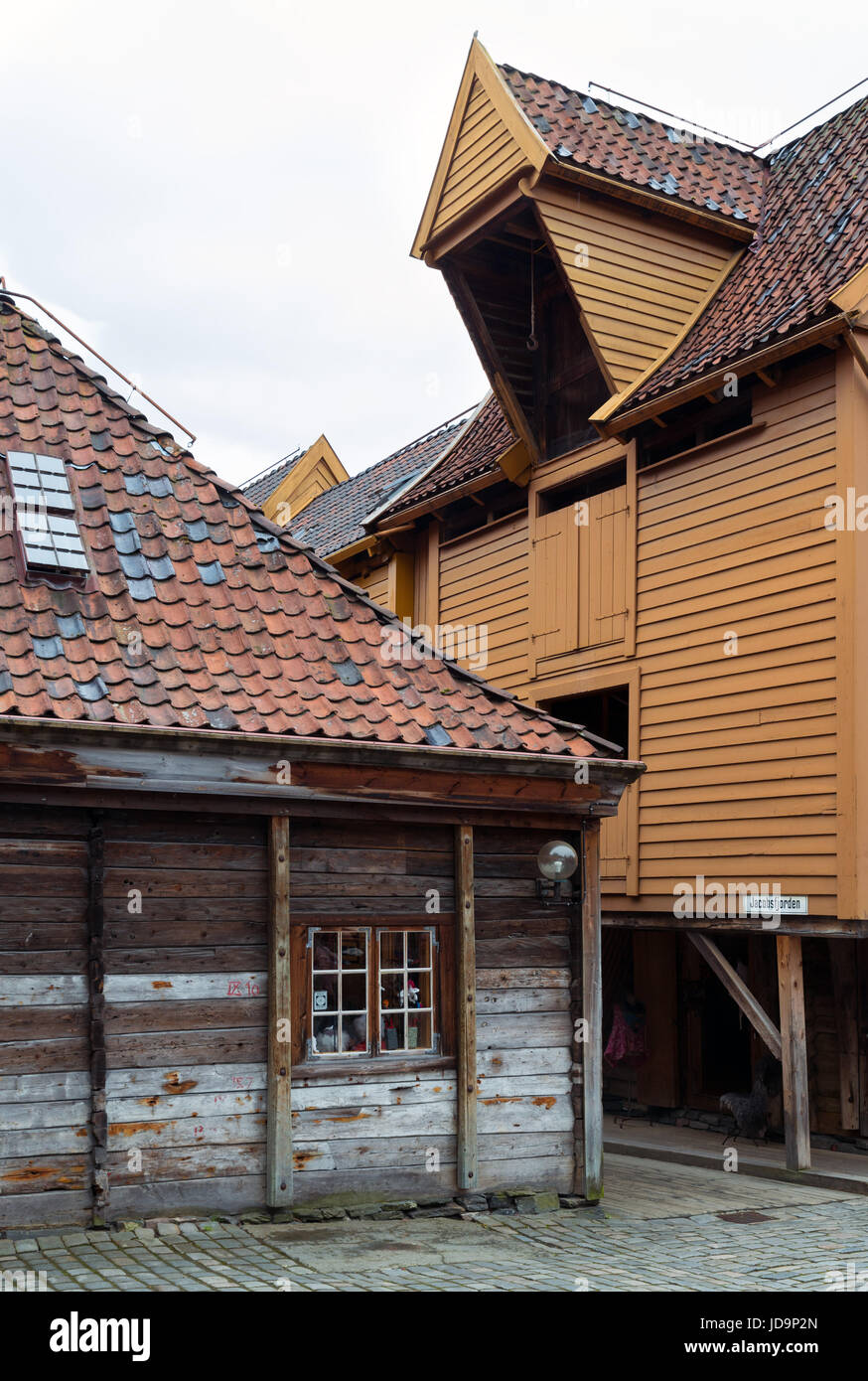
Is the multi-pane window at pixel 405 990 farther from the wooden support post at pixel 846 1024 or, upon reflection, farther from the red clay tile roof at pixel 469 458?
the red clay tile roof at pixel 469 458

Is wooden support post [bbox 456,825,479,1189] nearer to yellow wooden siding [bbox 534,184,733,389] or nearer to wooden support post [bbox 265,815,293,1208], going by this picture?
wooden support post [bbox 265,815,293,1208]

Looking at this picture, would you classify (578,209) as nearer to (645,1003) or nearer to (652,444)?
(652,444)

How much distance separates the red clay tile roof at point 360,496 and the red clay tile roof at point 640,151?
15.5 ft

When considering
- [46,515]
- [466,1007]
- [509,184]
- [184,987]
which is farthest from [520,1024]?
[509,184]

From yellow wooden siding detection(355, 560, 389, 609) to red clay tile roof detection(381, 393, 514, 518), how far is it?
3.87ft

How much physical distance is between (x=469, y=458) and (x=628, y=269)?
3.11 m

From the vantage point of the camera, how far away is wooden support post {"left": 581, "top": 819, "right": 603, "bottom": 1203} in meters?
8.85

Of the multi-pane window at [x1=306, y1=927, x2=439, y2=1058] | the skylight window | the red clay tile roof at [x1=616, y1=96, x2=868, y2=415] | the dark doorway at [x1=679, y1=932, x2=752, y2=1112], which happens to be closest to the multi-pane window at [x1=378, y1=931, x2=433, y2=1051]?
the multi-pane window at [x1=306, y1=927, x2=439, y2=1058]

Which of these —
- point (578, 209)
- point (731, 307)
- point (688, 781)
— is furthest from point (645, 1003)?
point (578, 209)

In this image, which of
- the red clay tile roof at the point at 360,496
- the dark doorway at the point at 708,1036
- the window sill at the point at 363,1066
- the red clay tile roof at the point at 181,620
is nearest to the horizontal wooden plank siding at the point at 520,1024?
the window sill at the point at 363,1066

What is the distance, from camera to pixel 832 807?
34.3 feet

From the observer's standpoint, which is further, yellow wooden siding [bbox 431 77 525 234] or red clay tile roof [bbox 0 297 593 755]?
yellow wooden siding [bbox 431 77 525 234]

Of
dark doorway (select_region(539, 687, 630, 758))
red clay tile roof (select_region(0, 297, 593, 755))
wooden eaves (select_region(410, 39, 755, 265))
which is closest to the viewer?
red clay tile roof (select_region(0, 297, 593, 755))

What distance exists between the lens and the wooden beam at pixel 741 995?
37.4 ft
